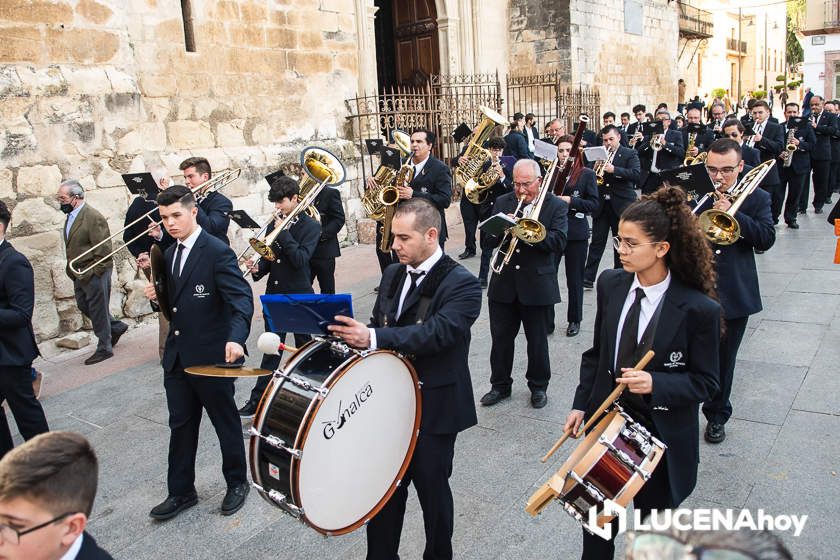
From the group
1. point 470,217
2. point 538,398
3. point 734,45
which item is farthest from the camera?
point 734,45

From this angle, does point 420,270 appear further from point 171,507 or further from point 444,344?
point 171,507

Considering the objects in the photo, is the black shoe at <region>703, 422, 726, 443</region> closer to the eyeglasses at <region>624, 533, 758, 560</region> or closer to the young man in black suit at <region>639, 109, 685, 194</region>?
the eyeglasses at <region>624, 533, 758, 560</region>

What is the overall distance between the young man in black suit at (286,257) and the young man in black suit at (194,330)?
1.43 metres

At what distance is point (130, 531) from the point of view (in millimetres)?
4258

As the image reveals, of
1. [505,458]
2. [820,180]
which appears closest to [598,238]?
[505,458]

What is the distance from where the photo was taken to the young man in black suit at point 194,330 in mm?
Answer: 4254

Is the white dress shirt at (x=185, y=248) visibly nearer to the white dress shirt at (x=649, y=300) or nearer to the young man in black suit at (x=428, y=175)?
the white dress shirt at (x=649, y=300)

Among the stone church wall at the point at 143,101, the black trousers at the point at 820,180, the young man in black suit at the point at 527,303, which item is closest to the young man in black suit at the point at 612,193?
the young man in black suit at the point at 527,303

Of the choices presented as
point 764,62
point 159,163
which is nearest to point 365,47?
point 159,163

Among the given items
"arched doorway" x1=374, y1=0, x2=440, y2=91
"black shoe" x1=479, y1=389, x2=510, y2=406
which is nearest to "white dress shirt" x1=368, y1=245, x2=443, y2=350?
"black shoe" x1=479, y1=389, x2=510, y2=406

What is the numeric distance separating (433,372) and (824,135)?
12.6 meters

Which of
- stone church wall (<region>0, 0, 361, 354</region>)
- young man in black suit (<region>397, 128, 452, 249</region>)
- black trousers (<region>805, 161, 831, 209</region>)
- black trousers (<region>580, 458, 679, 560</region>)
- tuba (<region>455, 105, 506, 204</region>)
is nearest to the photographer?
black trousers (<region>580, 458, 679, 560</region>)

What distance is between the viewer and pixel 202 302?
4.28 metres

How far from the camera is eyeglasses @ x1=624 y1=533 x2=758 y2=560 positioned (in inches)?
42.6
